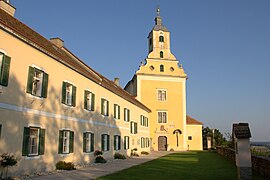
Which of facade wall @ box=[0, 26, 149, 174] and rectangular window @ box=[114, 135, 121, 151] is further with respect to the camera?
rectangular window @ box=[114, 135, 121, 151]

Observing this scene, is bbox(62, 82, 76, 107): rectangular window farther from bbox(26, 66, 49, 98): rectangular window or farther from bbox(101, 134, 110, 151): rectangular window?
bbox(101, 134, 110, 151): rectangular window

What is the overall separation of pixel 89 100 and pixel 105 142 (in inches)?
169

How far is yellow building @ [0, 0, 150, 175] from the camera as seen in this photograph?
37.0 feet

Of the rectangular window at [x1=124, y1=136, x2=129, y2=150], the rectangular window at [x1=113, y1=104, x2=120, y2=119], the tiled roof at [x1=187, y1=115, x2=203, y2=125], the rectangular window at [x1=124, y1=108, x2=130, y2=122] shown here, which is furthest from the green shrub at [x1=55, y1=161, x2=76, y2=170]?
the tiled roof at [x1=187, y1=115, x2=203, y2=125]

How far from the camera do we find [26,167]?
1198 centimetres

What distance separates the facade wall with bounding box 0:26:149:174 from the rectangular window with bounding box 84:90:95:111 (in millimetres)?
290

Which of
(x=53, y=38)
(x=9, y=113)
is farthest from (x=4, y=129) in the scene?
(x=53, y=38)

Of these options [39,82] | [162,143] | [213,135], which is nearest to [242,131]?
[39,82]

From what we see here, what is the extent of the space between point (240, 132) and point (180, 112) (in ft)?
107

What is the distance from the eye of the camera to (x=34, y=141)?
1291cm

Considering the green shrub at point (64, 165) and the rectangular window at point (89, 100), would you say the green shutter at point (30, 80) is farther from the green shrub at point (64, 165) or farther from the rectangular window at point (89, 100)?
the rectangular window at point (89, 100)

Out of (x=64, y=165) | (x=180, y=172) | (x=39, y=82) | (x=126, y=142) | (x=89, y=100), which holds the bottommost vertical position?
(x=180, y=172)

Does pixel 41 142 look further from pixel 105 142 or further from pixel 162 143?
pixel 162 143

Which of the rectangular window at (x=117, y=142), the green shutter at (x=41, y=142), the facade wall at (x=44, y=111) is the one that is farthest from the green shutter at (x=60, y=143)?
the rectangular window at (x=117, y=142)
